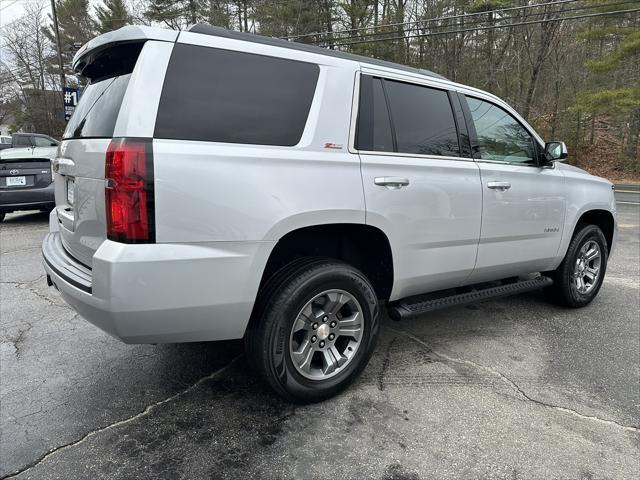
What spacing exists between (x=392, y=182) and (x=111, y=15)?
37.1 meters

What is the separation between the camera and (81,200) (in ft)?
8.20

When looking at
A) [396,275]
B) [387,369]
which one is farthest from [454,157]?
[387,369]

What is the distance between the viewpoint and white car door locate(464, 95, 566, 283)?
3533mm

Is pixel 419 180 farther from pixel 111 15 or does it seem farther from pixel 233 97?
pixel 111 15

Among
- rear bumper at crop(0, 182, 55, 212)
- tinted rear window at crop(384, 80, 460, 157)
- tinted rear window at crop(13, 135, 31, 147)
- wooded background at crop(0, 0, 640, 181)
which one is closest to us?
tinted rear window at crop(384, 80, 460, 157)

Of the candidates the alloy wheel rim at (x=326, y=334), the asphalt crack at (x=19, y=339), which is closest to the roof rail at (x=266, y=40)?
the alloy wheel rim at (x=326, y=334)

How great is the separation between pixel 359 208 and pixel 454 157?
40.4 inches

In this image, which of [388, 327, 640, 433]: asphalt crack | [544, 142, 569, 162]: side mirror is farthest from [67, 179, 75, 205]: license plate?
[544, 142, 569, 162]: side mirror

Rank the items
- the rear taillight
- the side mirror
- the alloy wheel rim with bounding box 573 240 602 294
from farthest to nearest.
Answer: the alloy wheel rim with bounding box 573 240 602 294 < the side mirror < the rear taillight

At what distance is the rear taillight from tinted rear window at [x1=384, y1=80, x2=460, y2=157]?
1.60 m

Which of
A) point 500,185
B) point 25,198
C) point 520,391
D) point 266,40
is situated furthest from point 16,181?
point 520,391

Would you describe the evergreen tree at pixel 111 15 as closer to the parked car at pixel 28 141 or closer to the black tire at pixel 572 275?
the parked car at pixel 28 141

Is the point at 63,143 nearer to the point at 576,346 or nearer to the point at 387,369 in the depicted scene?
the point at 387,369

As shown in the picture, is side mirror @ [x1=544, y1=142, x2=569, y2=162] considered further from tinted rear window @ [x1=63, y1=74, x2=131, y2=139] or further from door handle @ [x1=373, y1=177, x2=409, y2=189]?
tinted rear window @ [x1=63, y1=74, x2=131, y2=139]
